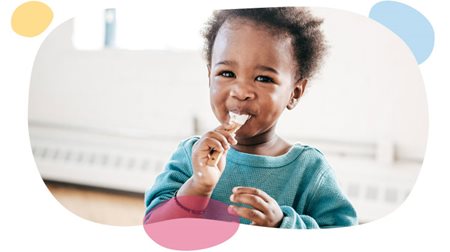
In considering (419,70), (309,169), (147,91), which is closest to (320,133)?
(309,169)

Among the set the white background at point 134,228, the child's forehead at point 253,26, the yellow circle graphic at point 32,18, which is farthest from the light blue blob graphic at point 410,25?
the yellow circle graphic at point 32,18

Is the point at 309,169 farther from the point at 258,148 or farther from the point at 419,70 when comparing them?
the point at 419,70

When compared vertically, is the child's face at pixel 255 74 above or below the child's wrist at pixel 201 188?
above

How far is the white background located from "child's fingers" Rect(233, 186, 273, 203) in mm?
56

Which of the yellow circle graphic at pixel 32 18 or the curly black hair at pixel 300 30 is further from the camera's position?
the yellow circle graphic at pixel 32 18

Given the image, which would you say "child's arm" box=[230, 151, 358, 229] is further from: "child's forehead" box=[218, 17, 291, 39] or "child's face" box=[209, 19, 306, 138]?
"child's forehead" box=[218, 17, 291, 39]

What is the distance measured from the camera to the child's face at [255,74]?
33.3 inches

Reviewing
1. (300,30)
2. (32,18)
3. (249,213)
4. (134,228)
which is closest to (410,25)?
(300,30)

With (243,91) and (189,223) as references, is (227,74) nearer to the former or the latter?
(243,91)

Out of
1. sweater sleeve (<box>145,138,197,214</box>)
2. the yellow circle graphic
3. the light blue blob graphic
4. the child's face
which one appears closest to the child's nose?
the child's face

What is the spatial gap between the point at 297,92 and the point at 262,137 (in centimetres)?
9

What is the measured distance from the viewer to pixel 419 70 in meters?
0.83

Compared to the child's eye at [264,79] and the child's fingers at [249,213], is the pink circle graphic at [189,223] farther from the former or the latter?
the child's eye at [264,79]

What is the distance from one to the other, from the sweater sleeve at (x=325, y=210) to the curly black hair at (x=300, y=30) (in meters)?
0.17
